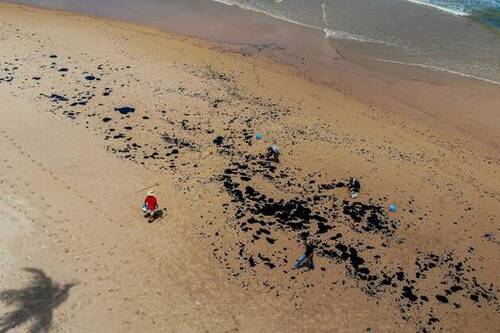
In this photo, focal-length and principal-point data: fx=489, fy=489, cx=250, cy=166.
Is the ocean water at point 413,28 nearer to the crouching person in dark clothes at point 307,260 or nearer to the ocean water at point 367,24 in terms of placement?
the ocean water at point 367,24

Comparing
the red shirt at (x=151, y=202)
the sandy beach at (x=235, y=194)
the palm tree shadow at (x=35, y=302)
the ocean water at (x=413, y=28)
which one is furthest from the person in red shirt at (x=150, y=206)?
the ocean water at (x=413, y=28)

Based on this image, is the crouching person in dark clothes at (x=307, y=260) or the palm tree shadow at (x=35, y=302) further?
the crouching person in dark clothes at (x=307, y=260)

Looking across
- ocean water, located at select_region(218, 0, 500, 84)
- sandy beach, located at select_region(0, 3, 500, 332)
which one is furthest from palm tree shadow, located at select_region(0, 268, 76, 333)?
ocean water, located at select_region(218, 0, 500, 84)

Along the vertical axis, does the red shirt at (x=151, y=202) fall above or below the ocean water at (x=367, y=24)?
below

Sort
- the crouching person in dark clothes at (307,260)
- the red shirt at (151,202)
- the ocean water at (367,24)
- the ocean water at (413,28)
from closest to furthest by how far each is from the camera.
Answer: the crouching person in dark clothes at (307,260) < the red shirt at (151,202) < the ocean water at (413,28) < the ocean water at (367,24)

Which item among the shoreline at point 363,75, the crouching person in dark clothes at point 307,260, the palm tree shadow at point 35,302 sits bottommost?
the palm tree shadow at point 35,302

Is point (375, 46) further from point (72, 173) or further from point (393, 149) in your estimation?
point (72, 173)

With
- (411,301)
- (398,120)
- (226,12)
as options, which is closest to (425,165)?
(398,120)
